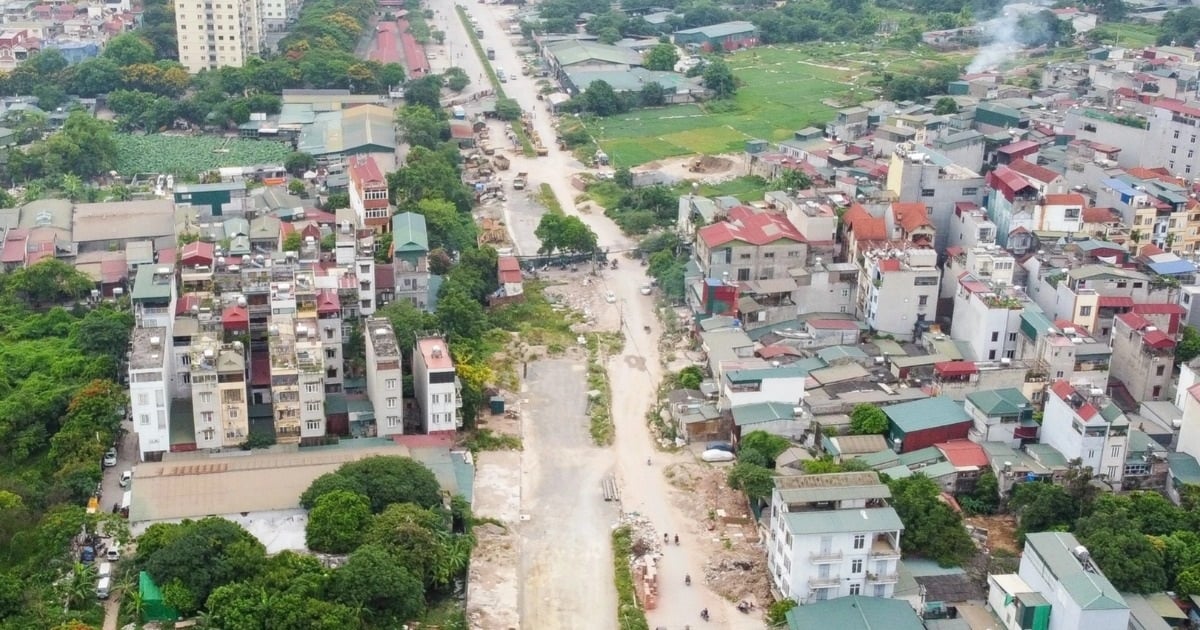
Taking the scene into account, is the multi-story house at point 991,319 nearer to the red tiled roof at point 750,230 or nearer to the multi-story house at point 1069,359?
the multi-story house at point 1069,359

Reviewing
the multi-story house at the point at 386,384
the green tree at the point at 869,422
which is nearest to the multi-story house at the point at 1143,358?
the green tree at the point at 869,422

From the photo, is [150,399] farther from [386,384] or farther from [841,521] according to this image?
[841,521]

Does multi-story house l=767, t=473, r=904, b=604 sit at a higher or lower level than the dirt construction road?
higher

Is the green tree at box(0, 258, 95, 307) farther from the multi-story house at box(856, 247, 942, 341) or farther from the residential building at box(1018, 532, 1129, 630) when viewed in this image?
the residential building at box(1018, 532, 1129, 630)

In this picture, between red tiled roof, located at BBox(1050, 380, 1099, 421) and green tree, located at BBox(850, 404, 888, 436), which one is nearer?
red tiled roof, located at BBox(1050, 380, 1099, 421)

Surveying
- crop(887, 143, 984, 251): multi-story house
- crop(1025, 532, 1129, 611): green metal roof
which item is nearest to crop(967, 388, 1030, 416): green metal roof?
crop(1025, 532, 1129, 611): green metal roof

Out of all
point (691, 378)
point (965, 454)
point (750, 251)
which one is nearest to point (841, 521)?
point (965, 454)
